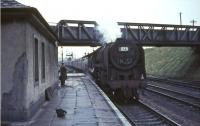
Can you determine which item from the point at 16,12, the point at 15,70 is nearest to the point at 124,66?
the point at 15,70

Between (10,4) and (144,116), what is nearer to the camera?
(10,4)

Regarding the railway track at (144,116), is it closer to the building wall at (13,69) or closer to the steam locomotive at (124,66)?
the steam locomotive at (124,66)

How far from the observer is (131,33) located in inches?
1389

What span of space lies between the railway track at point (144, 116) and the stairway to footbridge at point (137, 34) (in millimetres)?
14192

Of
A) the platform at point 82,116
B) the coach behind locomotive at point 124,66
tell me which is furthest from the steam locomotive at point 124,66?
the platform at point 82,116

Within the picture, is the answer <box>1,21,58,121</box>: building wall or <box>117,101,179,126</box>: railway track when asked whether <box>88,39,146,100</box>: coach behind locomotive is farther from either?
<box>1,21,58,121</box>: building wall

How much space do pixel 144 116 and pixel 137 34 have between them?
21.9 m

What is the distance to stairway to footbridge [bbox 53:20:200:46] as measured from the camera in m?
33.2

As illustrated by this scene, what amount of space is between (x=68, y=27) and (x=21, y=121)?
23.6m

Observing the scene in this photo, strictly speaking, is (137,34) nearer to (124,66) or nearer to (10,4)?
(124,66)

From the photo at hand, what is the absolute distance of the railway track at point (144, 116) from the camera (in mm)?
12992

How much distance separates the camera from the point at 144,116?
1476cm

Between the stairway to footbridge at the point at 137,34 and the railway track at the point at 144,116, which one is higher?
the stairway to footbridge at the point at 137,34

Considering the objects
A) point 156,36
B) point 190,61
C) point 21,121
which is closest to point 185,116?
point 21,121
